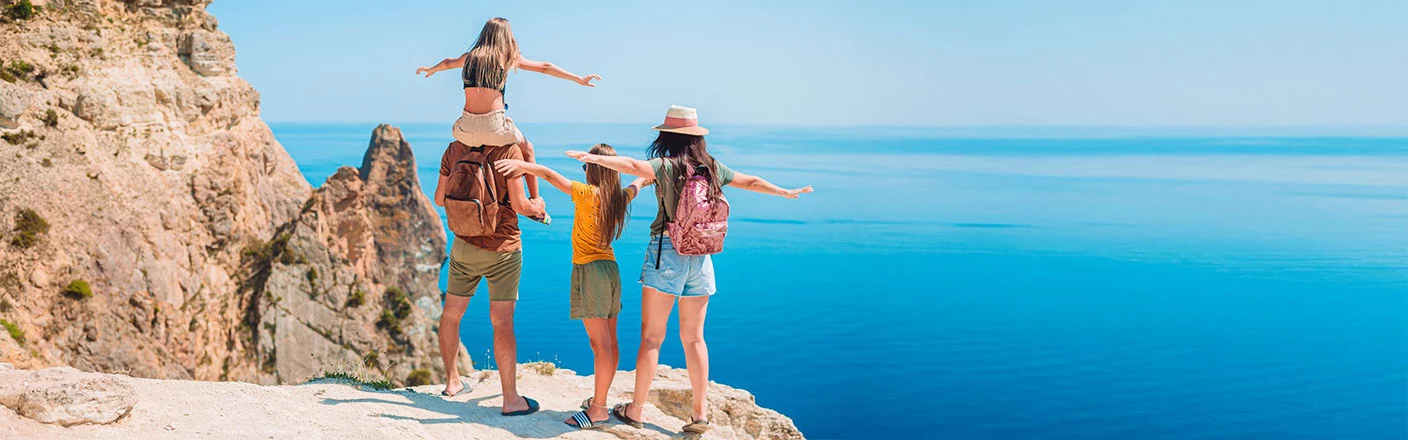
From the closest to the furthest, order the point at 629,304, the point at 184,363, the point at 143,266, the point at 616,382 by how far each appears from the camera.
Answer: the point at 616,382 → the point at 143,266 → the point at 184,363 → the point at 629,304

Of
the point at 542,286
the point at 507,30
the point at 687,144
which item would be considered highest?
the point at 507,30

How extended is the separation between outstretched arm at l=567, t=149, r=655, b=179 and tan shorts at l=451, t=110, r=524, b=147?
762mm

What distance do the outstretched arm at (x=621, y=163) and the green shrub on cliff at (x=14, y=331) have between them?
15317mm

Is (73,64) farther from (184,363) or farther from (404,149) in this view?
(404,149)

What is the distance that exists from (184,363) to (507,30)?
19493mm

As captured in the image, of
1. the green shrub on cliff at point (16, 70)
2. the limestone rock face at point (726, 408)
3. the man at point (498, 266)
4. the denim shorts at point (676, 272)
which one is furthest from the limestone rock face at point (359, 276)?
the denim shorts at point (676, 272)

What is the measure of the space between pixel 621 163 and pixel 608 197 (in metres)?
0.38

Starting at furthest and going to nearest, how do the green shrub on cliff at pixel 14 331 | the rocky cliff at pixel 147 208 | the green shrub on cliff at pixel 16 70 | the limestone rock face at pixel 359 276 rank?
the limestone rock face at pixel 359 276 < the rocky cliff at pixel 147 208 < the green shrub on cliff at pixel 16 70 < the green shrub on cliff at pixel 14 331

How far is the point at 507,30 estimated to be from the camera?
696 cm

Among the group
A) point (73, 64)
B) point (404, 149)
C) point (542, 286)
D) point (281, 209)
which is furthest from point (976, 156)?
point (73, 64)

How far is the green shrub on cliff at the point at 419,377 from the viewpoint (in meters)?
35.0

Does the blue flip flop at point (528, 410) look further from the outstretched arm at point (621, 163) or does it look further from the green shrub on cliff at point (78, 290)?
the green shrub on cliff at point (78, 290)

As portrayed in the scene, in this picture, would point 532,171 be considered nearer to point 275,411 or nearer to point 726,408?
point 275,411

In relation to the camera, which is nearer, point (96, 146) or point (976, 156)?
point (96, 146)
